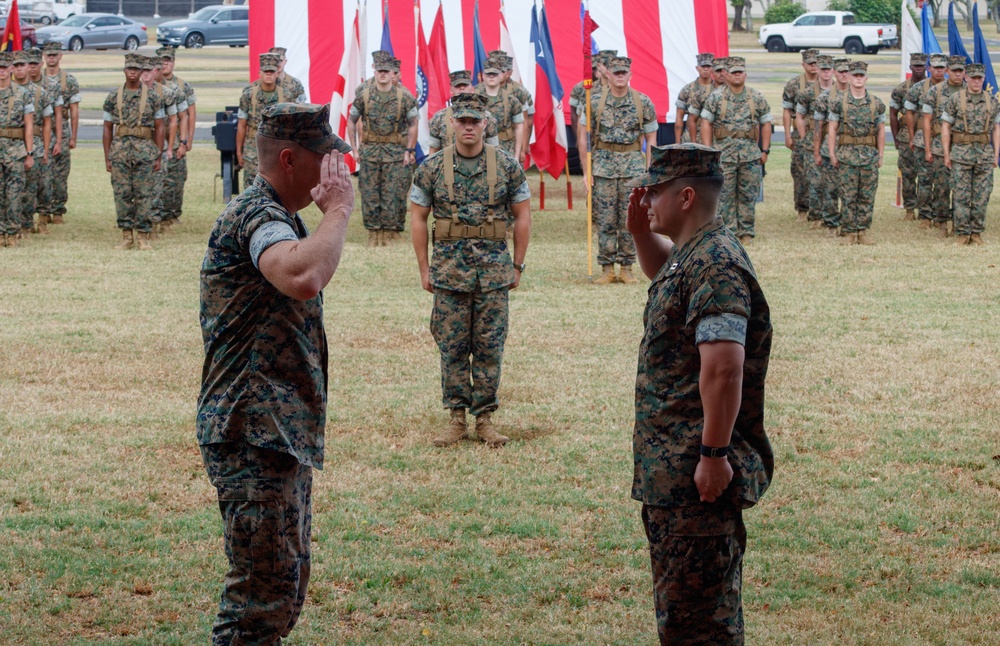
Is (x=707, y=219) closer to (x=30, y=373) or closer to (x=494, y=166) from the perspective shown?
(x=494, y=166)

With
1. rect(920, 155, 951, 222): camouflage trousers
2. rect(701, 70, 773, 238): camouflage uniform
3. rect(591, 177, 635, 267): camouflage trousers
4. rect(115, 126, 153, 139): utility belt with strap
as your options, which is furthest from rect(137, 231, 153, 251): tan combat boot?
rect(920, 155, 951, 222): camouflage trousers

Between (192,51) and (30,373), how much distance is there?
49.3 meters

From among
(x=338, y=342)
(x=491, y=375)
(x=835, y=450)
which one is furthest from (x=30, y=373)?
(x=835, y=450)

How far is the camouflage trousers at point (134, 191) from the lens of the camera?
15447mm

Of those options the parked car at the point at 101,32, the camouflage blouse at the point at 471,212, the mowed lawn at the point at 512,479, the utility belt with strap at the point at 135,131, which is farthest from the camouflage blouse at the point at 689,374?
the parked car at the point at 101,32

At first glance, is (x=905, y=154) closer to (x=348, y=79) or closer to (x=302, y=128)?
(x=348, y=79)

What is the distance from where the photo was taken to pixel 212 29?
56.2 metres

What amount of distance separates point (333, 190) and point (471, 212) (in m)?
3.88

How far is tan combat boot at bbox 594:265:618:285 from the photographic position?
46.0 feet

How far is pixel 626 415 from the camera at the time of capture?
8.88 meters

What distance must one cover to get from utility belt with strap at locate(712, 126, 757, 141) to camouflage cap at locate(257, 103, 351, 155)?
40.0 feet

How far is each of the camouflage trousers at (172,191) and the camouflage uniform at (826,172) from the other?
8450mm

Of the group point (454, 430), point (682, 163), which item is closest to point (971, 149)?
point (454, 430)

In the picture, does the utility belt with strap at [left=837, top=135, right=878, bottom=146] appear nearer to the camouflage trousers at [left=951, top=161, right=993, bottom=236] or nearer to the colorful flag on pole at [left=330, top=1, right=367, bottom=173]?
the camouflage trousers at [left=951, top=161, right=993, bottom=236]
